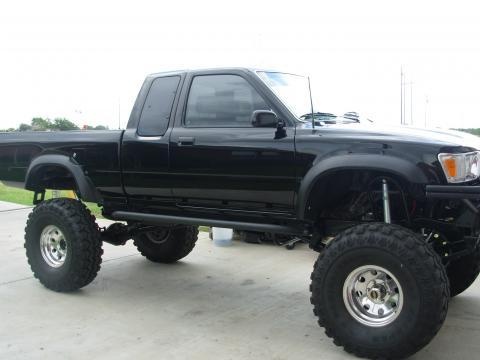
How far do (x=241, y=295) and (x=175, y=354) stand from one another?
1528 millimetres

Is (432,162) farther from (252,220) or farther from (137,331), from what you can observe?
(137,331)

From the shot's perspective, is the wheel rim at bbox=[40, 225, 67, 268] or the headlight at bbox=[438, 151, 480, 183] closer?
the headlight at bbox=[438, 151, 480, 183]

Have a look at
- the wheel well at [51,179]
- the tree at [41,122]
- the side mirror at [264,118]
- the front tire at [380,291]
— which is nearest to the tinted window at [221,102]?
the side mirror at [264,118]

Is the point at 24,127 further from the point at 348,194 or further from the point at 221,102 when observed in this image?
the point at 348,194

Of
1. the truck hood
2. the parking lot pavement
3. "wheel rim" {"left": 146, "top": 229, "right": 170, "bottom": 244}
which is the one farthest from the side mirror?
"wheel rim" {"left": 146, "top": 229, "right": 170, "bottom": 244}

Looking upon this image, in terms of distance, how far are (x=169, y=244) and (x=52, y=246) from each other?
1.39m

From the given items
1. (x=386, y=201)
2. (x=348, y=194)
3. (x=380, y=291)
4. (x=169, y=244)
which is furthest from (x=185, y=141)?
(x=169, y=244)

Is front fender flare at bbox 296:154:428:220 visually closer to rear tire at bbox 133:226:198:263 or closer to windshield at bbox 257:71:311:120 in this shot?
windshield at bbox 257:71:311:120

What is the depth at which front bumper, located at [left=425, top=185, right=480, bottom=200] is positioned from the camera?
3.48 m

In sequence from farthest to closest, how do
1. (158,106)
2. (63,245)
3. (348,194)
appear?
(63,245)
(158,106)
(348,194)

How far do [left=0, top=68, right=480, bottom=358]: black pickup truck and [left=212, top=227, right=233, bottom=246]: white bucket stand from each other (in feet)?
5.21

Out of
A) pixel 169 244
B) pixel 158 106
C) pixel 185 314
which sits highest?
pixel 158 106

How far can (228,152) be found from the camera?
14.5 feet

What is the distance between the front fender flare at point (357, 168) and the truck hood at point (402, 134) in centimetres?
15
